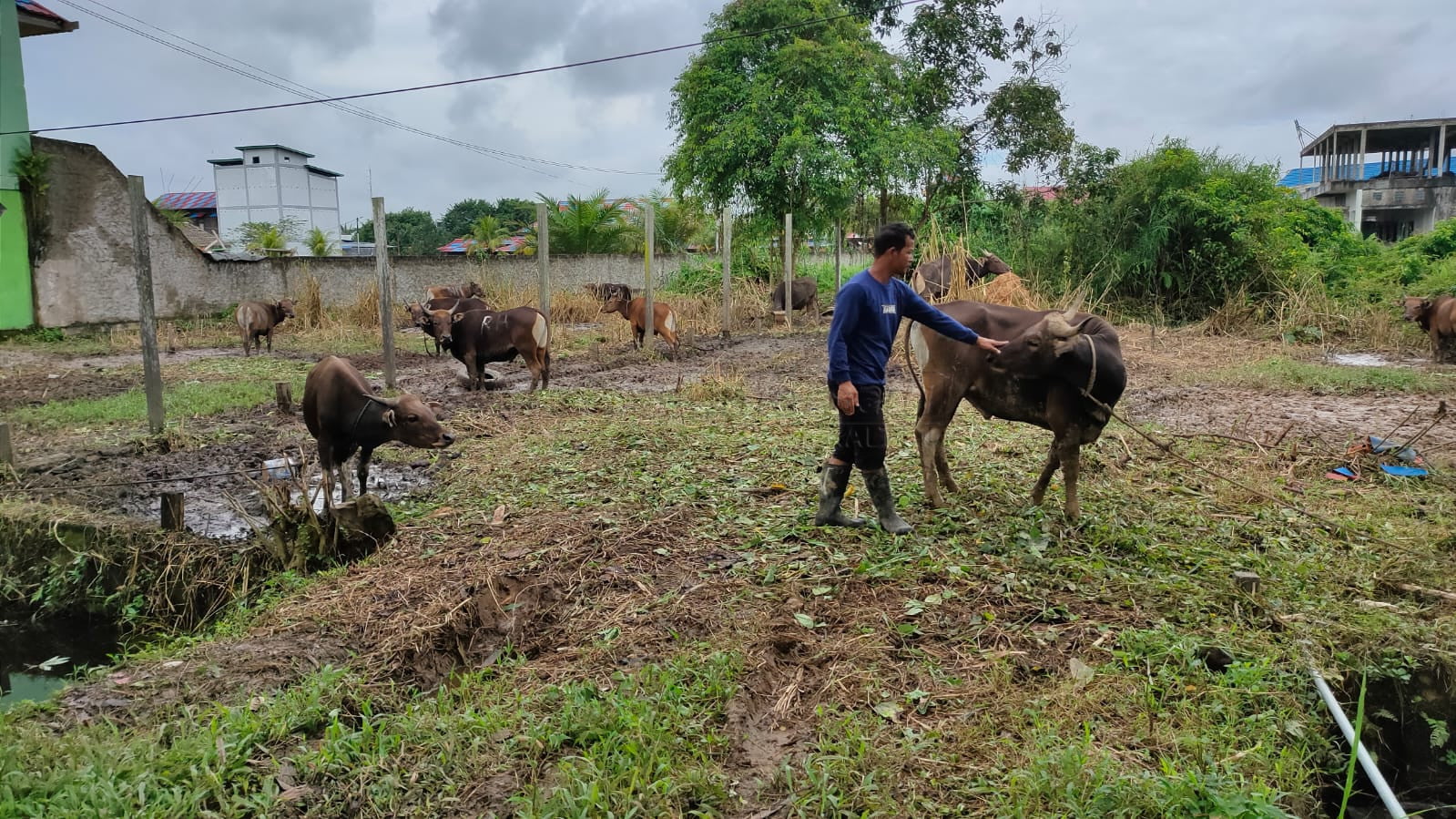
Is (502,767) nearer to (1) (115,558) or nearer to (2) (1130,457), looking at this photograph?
(1) (115,558)

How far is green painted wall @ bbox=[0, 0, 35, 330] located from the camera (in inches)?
622

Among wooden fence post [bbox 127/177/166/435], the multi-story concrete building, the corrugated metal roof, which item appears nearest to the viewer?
wooden fence post [bbox 127/177/166/435]

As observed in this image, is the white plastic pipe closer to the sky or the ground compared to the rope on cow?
closer to the ground

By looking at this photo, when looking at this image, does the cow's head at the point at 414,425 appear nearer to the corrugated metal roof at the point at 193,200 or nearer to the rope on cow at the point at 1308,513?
the rope on cow at the point at 1308,513

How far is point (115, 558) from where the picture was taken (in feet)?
18.2

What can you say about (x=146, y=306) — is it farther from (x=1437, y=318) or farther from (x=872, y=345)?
(x=1437, y=318)

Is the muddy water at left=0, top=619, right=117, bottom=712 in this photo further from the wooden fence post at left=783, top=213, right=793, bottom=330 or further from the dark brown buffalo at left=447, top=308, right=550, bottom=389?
the wooden fence post at left=783, top=213, right=793, bottom=330

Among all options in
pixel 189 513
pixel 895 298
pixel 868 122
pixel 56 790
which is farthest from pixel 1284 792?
pixel 868 122

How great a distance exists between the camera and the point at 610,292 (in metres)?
18.6

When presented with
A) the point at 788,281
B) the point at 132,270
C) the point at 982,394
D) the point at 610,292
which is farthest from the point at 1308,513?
the point at 132,270

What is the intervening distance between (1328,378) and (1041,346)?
25.6 ft

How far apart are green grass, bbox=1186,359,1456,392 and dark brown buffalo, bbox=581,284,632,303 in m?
9.52

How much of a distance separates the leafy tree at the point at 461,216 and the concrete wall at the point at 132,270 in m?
35.0

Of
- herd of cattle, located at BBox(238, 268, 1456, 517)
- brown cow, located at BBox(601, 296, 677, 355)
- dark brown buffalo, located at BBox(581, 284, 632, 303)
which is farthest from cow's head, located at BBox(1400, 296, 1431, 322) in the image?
dark brown buffalo, located at BBox(581, 284, 632, 303)
